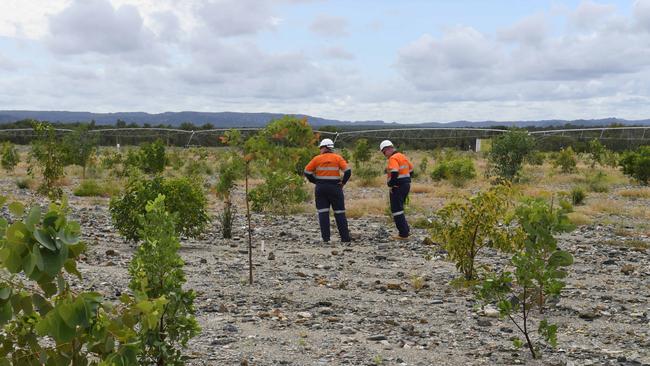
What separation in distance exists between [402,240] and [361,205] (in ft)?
15.6

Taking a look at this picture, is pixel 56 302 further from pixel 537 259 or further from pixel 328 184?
pixel 328 184

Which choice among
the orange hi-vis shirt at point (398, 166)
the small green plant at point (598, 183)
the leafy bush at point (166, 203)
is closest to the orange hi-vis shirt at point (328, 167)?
the orange hi-vis shirt at point (398, 166)

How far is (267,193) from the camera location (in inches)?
561

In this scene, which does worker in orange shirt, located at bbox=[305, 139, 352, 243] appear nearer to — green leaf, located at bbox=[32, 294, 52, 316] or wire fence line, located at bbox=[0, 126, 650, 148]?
green leaf, located at bbox=[32, 294, 52, 316]

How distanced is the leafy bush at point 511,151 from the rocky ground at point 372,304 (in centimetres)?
1083

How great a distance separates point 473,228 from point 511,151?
51.8 ft

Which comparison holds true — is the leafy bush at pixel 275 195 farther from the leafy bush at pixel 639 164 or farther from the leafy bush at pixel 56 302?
the leafy bush at pixel 639 164

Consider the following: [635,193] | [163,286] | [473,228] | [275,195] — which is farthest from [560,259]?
[635,193]

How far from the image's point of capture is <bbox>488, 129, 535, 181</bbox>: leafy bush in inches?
914

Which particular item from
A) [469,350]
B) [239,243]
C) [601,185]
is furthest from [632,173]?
[469,350]

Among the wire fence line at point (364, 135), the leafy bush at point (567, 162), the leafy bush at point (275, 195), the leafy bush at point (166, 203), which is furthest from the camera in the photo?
the wire fence line at point (364, 135)

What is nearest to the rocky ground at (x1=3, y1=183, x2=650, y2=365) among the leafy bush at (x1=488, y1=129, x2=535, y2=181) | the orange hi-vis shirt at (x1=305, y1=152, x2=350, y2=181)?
the orange hi-vis shirt at (x1=305, y1=152, x2=350, y2=181)

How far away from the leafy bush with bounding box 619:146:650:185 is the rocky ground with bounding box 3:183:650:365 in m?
12.5

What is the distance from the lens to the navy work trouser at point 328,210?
1229 centimetres
